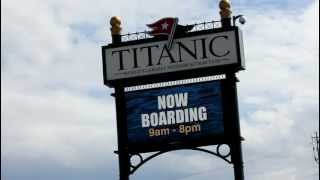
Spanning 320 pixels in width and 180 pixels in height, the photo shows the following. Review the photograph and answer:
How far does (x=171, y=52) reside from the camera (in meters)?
40.2

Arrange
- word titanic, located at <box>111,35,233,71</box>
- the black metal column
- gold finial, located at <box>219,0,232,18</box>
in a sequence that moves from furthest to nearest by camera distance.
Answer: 1. the black metal column
2. word titanic, located at <box>111,35,233,71</box>
3. gold finial, located at <box>219,0,232,18</box>

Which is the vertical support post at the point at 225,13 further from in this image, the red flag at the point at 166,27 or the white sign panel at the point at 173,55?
the red flag at the point at 166,27

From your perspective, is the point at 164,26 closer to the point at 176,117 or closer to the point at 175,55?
the point at 175,55

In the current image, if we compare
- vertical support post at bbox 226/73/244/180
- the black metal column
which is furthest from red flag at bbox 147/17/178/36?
vertical support post at bbox 226/73/244/180

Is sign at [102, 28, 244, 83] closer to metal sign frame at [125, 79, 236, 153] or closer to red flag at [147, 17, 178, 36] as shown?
red flag at [147, 17, 178, 36]

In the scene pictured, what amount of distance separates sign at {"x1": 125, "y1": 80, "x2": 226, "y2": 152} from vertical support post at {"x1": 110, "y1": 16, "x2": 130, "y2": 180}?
209 millimetres

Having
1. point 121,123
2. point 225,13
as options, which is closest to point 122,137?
→ point 121,123

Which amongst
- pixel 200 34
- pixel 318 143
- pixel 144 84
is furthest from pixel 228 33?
pixel 318 143

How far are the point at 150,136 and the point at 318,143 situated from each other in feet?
94.8

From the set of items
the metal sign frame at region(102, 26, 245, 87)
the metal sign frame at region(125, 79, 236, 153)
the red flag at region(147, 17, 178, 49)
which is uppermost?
the red flag at region(147, 17, 178, 49)

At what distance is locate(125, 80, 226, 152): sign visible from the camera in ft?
129

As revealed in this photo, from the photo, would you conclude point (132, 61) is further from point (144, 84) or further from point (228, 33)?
point (228, 33)

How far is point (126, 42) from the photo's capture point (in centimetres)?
4091

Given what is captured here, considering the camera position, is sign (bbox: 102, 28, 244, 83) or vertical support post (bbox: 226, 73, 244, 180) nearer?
vertical support post (bbox: 226, 73, 244, 180)
